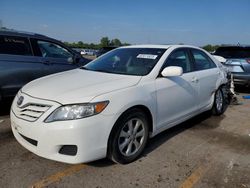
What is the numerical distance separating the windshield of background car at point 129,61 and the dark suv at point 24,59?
5.41 ft

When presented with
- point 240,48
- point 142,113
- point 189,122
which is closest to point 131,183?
point 142,113

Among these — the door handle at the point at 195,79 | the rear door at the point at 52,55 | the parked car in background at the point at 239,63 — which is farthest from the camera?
the parked car in background at the point at 239,63

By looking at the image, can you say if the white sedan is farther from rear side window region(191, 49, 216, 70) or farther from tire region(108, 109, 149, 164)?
rear side window region(191, 49, 216, 70)

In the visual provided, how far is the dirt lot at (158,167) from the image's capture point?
2.84 meters

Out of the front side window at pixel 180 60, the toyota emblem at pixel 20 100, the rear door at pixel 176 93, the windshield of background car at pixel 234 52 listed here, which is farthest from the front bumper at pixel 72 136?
the windshield of background car at pixel 234 52

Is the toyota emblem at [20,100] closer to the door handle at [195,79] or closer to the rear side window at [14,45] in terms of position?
the rear side window at [14,45]

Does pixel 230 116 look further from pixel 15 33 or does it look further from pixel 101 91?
pixel 15 33

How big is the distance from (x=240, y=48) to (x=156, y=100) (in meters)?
6.00

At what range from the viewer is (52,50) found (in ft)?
19.3

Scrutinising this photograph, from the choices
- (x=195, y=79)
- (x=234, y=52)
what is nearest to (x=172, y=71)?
(x=195, y=79)

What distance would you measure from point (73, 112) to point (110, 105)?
41 cm

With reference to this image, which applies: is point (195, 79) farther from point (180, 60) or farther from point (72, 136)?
point (72, 136)

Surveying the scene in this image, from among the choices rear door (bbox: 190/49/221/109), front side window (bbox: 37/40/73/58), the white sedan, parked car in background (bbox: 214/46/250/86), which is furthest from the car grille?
parked car in background (bbox: 214/46/250/86)

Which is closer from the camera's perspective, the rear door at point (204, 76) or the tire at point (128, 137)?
the tire at point (128, 137)
